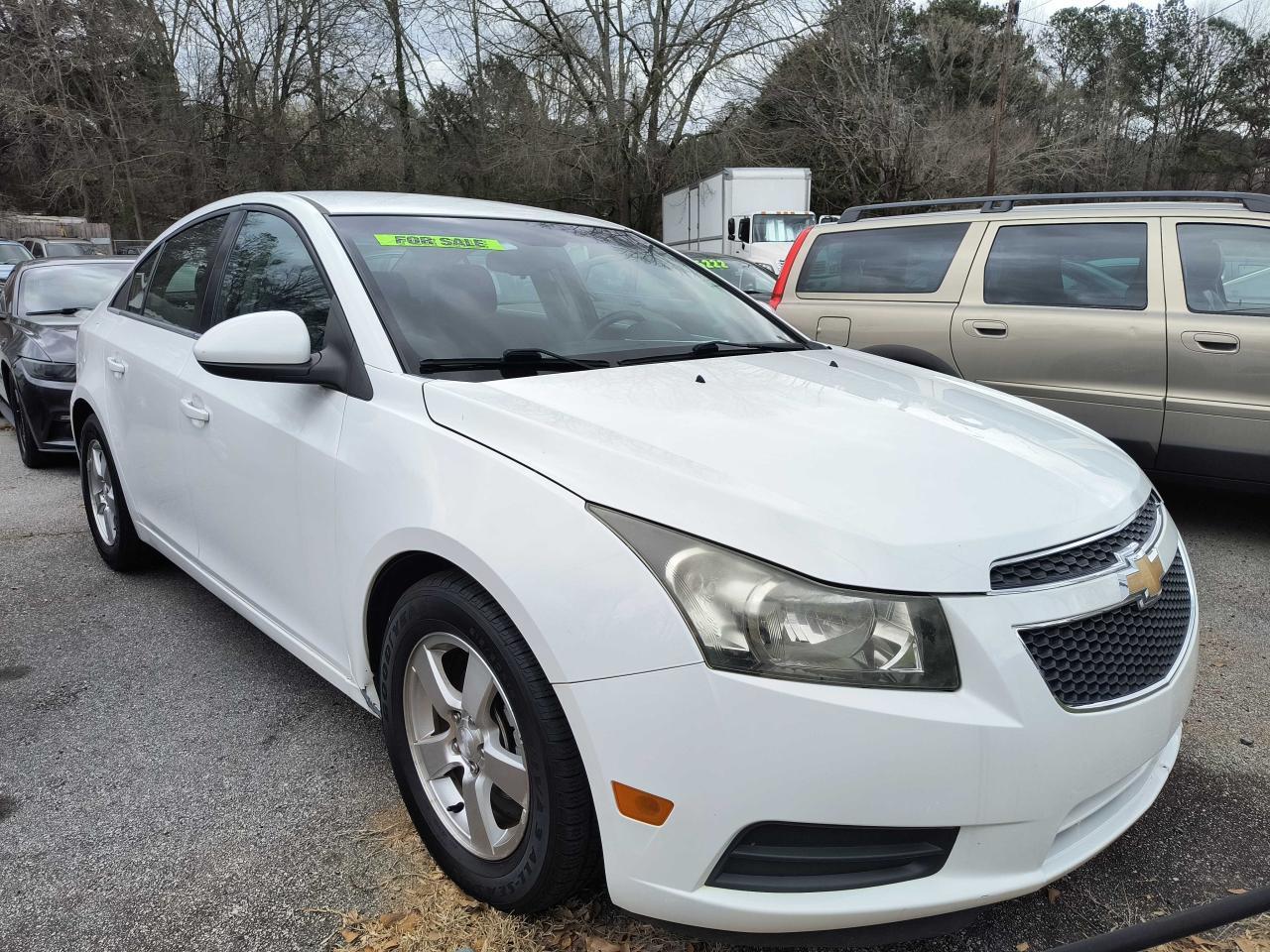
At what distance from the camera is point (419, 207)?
2.98 meters

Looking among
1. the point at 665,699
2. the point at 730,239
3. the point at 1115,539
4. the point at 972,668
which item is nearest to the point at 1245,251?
the point at 1115,539

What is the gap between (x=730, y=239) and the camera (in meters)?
21.0

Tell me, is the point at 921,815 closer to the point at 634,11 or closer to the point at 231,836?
the point at 231,836

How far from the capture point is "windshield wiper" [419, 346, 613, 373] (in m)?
2.27

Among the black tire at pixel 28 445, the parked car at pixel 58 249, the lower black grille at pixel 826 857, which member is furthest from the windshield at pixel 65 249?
the lower black grille at pixel 826 857

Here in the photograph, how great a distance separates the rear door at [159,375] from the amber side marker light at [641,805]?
2100mm

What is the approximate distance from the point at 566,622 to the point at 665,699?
0.75 ft

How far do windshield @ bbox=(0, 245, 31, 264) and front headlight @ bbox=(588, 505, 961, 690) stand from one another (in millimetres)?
20783

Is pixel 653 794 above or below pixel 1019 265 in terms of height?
below

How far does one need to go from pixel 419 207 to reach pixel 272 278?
1.70ft

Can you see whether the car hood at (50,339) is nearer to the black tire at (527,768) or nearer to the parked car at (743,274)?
the black tire at (527,768)

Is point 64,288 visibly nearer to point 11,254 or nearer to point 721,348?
point 721,348

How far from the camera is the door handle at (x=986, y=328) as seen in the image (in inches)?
200

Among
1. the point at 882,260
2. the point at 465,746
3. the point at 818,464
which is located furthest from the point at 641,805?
the point at 882,260
